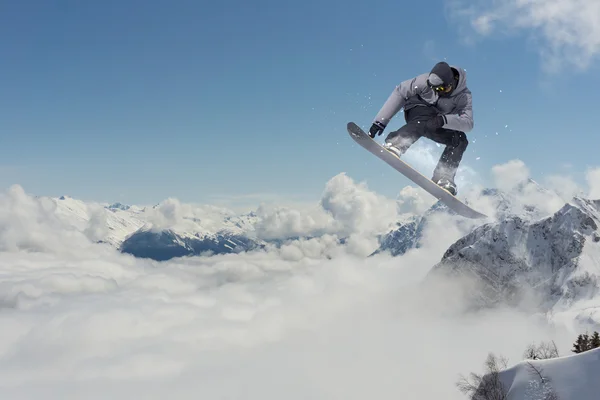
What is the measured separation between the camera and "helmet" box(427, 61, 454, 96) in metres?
8.66

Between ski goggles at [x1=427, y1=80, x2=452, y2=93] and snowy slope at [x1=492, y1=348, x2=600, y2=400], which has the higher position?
ski goggles at [x1=427, y1=80, x2=452, y2=93]

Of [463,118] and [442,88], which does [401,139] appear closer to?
[463,118]

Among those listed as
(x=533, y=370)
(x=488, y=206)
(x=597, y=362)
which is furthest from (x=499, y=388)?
(x=488, y=206)

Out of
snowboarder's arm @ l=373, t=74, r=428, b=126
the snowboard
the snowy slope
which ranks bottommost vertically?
the snowy slope

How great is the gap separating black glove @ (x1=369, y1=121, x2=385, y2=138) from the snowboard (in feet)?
1.44

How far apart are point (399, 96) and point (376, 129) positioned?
0.97 m

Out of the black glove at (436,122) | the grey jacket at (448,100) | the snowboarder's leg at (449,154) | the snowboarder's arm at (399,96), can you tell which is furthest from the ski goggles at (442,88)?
the snowboarder's leg at (449,154)

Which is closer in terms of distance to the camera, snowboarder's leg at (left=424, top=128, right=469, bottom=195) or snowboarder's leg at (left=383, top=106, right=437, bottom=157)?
snowboarder's leg at (left=383, top=106, right=437, bottom=157)

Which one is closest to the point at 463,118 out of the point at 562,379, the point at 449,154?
the point at 449,154

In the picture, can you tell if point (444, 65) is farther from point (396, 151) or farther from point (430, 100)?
point (396, 151)

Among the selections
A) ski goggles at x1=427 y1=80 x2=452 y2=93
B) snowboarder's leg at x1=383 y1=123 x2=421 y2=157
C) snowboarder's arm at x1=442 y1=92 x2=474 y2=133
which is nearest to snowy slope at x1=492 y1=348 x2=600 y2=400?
snowboarder's leg at x1=383 y1=123 x2=421 y2=157

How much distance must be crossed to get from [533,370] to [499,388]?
387 cm

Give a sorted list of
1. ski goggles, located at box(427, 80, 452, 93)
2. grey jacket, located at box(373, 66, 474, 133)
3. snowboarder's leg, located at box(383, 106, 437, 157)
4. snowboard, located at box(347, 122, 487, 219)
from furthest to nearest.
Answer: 1. snowboard, located at box(347, 122, 487, 219)
2. snowboarder's leg, located at box(383, 106, 437, 157)
3. grey jacket, located at box(373, 66, 474, 133)
4. ski goggles, located at box(427, 80, 452, 93)

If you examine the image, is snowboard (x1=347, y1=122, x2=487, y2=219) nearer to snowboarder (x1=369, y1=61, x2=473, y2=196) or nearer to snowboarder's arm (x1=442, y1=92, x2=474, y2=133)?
snowboarder (x1=369, y1=61, x2=473, y2=196)
